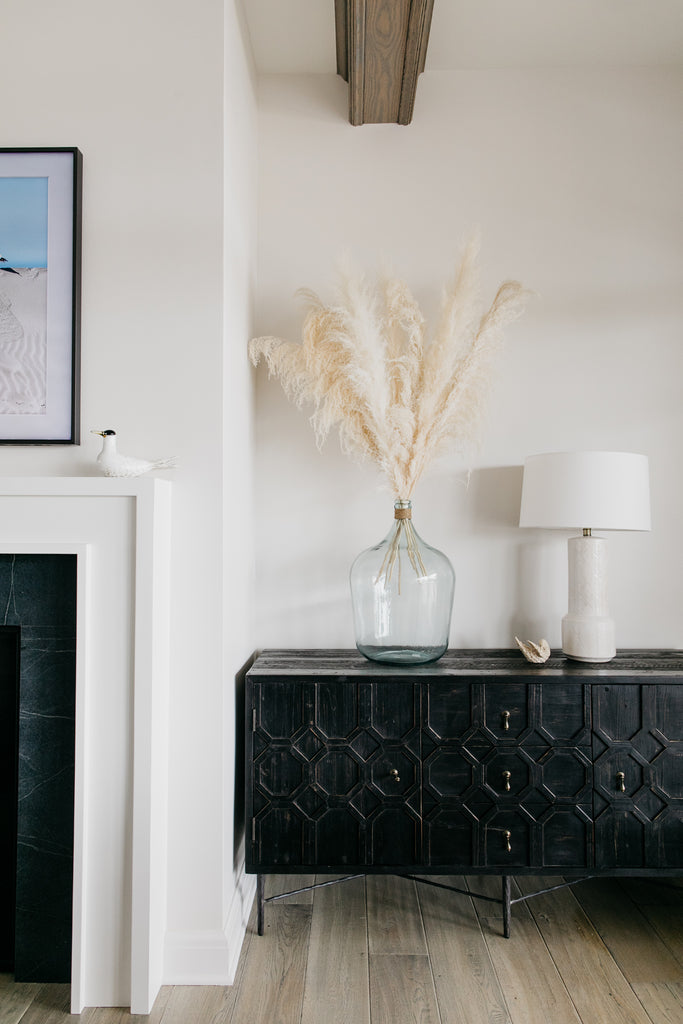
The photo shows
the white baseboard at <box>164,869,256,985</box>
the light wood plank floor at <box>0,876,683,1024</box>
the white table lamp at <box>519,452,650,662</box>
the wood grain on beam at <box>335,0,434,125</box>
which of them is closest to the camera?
the light wood plank floor at <box>0,876,683,1024</box>

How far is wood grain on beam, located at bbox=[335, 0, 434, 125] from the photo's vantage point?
193 cm

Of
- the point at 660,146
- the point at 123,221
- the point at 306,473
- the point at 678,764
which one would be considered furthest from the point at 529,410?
the point at 123,221

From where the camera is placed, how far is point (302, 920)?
2121mm

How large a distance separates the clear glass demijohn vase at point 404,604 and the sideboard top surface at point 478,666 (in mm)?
60

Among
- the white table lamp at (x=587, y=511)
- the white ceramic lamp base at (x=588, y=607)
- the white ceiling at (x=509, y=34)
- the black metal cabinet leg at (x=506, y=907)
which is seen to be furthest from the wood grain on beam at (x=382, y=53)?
the black metal cabinet leg at (x=506, y=907)

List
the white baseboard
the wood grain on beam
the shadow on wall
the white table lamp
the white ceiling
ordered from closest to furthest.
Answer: the white baseboard
the wood grain on beam
the white table lamp
the white ceiling
the shadow on wall

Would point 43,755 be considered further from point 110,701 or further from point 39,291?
point 39,291

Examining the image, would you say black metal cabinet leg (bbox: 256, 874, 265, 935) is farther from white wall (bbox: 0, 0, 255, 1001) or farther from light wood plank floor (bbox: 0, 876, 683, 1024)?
white wall (bbox: 0, 0, 255, 1001)

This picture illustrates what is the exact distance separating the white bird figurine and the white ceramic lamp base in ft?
4.27

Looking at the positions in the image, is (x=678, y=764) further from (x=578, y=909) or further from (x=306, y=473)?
(x=306, y=473)

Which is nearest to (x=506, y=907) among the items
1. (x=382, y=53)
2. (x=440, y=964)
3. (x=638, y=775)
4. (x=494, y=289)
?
(x=440, y=964)

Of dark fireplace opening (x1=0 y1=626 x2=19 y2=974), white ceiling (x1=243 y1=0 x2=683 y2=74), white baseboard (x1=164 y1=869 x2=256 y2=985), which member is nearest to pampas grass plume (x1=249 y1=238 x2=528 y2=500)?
white ceiling (x1=243 y1=0 x2=683 y2=74)

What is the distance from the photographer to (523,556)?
2.44 meters

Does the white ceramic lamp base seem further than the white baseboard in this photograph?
Yes
